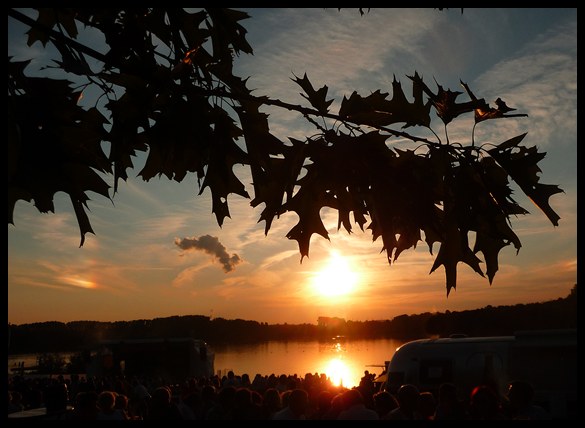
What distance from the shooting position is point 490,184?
9.00 feet

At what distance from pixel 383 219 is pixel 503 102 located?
772mm

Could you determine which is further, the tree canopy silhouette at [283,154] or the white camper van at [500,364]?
the white camper van at [500,364]

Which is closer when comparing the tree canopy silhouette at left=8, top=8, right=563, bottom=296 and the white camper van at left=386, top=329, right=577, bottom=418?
the tree canopy silhouette at left=8, top=8, right=563, bottom=296

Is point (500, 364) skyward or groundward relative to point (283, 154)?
groundward

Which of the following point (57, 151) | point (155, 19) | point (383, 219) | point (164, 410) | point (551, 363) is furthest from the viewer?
point (551, 363)

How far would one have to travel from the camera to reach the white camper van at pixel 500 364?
10.6 metres

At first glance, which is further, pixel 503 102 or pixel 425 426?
pixel 503 102

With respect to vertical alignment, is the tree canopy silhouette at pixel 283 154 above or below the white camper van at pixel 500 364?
above

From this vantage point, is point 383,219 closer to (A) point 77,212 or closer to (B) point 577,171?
(B) point 577,171

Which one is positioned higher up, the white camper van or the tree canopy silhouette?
the tree canopy silhouette

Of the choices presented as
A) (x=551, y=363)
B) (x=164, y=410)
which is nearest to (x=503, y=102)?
(x=164, y=410)

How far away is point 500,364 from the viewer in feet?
37.2

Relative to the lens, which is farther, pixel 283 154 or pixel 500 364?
pixel 500 364

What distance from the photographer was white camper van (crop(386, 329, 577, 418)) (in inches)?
418
